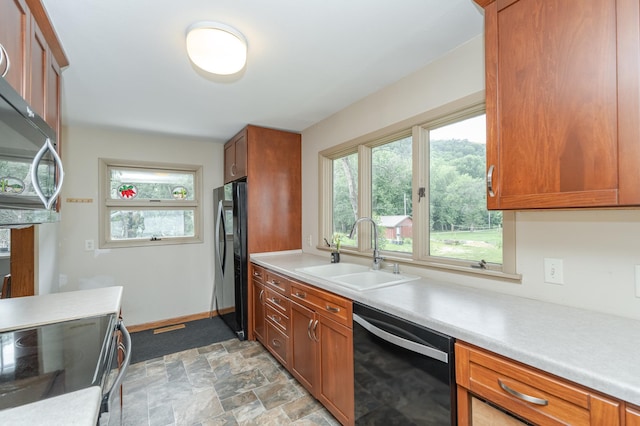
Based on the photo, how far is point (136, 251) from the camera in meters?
3.47

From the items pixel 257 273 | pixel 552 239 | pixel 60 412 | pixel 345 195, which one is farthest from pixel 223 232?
pixel 552 239

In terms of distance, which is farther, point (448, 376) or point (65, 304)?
point (65, 304)

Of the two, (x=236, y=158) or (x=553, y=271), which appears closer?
(x=553, y=271)

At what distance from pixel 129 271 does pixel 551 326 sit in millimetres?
3915

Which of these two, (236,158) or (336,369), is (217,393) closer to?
(336,369)

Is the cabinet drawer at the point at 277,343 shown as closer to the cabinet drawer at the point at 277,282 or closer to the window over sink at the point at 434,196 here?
the cabinet drawer at the point at 277,282

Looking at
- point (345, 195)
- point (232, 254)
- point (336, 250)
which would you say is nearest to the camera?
point (336, 250)

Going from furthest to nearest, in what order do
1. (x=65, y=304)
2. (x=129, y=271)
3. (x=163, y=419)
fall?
1. (x=129, y=271)
2. (x=163, y=419)
3. (x=65, y=304)

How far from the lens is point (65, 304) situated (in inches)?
63.1

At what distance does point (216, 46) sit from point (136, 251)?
2863 millimetres

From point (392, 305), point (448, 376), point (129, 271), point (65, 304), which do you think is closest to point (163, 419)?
point (65, 304)

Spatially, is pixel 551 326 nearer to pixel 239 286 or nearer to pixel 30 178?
pixel 30 178

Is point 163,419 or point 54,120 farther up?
point 54,120

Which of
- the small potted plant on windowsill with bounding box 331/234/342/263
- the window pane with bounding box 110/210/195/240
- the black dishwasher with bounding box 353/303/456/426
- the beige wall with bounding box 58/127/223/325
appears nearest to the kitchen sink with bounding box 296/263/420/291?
the small potted plant on windowsill with bounding box 331/234/342/263
